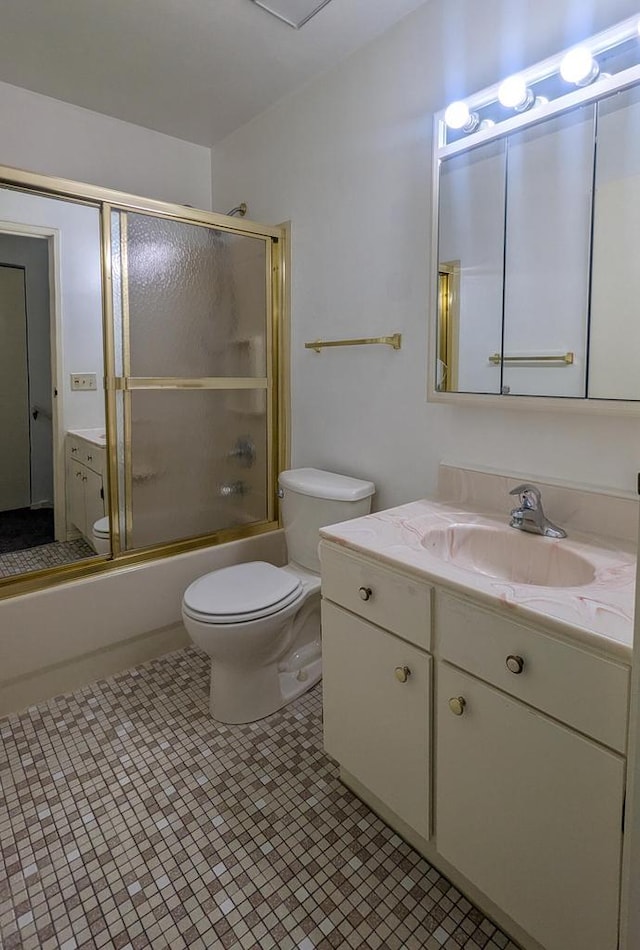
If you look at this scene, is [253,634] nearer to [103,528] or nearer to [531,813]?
[103,528]

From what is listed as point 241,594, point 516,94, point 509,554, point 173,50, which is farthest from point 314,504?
point 173,50

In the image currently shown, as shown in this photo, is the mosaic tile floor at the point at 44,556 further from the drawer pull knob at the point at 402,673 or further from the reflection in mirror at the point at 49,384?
the drawer pull knob at the point at 402,673

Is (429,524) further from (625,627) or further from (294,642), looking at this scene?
(294,642)

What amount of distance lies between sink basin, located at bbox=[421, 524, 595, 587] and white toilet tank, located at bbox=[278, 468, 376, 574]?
55 cm

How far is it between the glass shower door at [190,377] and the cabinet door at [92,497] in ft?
0.31

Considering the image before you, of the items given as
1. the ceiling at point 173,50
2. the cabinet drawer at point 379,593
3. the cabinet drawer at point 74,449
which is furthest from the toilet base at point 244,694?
the ceiling at point 173,50

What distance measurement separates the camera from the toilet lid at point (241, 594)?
5.77 ft

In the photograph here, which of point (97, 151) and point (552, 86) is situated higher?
point (97, 151)

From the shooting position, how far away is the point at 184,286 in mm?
2238

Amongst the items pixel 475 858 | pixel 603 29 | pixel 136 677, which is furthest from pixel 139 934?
pixel 603 29

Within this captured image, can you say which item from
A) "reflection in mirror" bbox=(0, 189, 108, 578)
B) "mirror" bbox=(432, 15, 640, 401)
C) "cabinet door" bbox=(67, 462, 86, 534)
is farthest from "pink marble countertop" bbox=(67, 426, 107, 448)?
"mirror" bbox=(432, 15, 640, 401)

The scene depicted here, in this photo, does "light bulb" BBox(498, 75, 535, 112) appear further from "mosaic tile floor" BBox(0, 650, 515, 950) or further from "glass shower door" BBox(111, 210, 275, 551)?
"mosaic tile floor" BBox(0, 650, 515, 950)

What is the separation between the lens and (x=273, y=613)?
5.93 feet

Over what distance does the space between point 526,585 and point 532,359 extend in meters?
0.73
